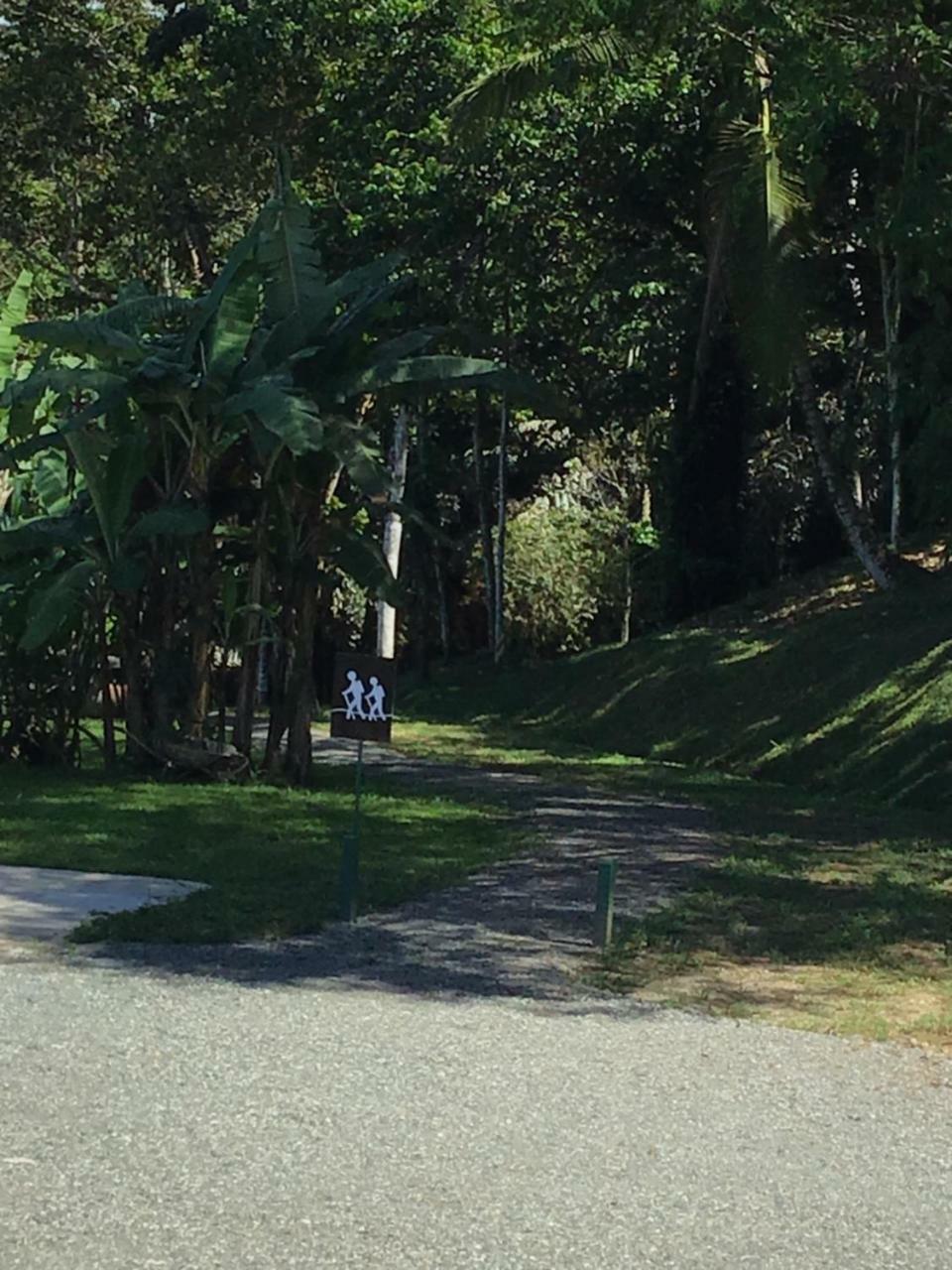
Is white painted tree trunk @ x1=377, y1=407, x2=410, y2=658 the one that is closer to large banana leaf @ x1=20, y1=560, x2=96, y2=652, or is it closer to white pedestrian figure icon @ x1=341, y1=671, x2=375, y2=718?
large banana leaf @ x1=20, y1=560, x2=96, y2=652

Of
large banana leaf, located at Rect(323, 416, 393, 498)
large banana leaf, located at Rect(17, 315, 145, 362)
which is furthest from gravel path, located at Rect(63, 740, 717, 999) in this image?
large banana leaf, located at Rect(17, 315, 145, 362)

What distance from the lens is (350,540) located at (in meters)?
19.2

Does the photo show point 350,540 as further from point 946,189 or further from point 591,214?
point 591,214

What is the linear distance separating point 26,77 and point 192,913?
80.9 ft

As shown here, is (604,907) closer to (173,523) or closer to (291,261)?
(173,523)

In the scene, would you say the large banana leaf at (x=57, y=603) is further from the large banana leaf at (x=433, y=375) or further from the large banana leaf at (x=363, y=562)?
the large banana leaf at (x=433, y=375)

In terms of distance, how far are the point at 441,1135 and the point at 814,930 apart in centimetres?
524

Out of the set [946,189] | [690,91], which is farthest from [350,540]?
[690,91]

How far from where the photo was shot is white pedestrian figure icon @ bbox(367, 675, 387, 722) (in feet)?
Result: 38.3

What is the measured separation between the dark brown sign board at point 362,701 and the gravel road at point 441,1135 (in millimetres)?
2209

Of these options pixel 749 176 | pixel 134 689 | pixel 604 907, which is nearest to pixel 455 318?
pixel 749 176

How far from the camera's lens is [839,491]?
89.2 feet

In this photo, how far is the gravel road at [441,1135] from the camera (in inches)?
233

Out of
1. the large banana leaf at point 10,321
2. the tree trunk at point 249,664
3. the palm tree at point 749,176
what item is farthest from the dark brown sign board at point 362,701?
the large banana leaf at point 10,321
